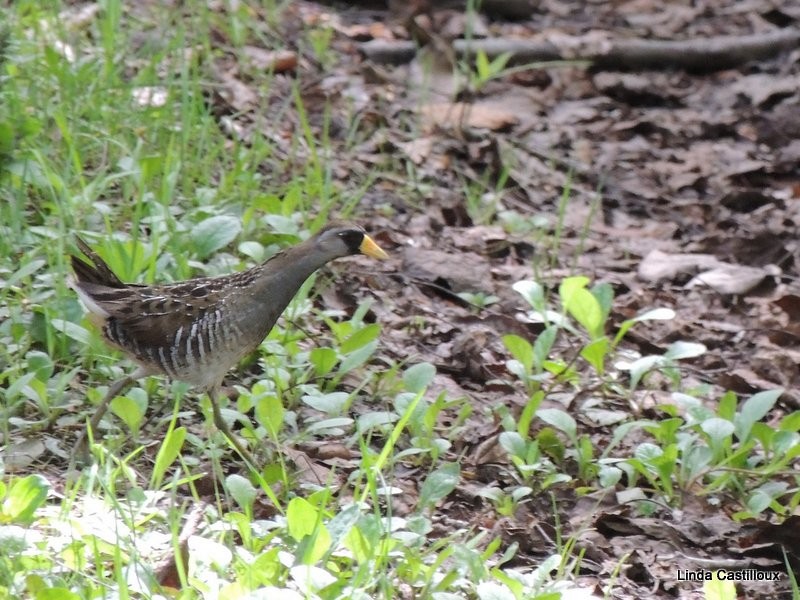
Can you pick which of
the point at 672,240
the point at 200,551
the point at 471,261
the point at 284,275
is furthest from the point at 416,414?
the point at 672,240

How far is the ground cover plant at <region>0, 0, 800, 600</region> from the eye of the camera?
322cm

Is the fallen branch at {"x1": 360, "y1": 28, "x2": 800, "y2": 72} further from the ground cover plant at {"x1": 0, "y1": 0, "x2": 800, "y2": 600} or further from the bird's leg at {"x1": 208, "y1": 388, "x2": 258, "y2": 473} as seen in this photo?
the bird's leg at {"x1": 208, "y1": 388, "x2": 258, "y2": 473}

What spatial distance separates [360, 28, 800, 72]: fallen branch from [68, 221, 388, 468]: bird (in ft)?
11.8

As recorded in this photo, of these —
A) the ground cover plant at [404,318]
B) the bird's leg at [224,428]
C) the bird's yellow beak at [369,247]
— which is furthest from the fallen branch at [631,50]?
the bird's leg at [224,428]

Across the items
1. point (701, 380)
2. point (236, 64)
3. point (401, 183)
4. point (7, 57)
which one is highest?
point (7, 57)

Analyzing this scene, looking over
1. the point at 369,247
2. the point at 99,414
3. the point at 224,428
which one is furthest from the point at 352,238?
the point at 99,414

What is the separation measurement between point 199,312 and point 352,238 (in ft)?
1.76

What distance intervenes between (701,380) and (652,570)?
4.67ft

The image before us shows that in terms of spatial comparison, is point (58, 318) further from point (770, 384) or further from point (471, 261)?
point (770, 384)

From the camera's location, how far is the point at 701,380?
4.82 m

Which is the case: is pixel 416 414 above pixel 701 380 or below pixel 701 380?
above

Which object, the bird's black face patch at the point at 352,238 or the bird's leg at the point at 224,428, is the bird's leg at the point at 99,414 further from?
the bird's black face patch at the point at 352,238

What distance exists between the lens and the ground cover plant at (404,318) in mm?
3219

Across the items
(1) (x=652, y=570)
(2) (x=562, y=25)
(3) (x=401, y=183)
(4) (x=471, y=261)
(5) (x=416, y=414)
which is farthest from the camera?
(2) (x=562, y=25)
